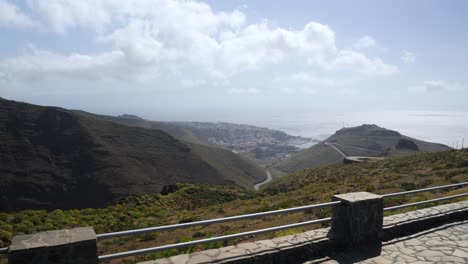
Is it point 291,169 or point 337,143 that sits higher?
point 337,143

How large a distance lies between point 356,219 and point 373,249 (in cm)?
60

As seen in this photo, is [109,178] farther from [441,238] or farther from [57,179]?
[441,238]

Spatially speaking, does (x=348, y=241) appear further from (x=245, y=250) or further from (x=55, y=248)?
(x=55, y=248)

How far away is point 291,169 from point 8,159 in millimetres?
82223

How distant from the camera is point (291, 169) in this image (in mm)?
112438

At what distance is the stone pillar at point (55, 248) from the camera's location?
379cm

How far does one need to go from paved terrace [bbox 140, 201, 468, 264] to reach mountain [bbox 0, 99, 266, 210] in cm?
4532

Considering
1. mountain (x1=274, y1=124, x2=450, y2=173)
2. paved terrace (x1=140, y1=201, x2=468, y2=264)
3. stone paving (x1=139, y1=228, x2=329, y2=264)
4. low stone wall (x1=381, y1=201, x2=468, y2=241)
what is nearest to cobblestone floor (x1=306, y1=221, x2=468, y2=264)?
paved terrace (x1=140, y1=201, x2=468, y2=264)

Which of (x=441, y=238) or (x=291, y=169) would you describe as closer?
(x=441, y=238)

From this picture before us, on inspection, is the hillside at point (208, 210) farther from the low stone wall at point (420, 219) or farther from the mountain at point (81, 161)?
the mountain at point (81, 161)

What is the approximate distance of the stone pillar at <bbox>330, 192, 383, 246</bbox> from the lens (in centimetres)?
607

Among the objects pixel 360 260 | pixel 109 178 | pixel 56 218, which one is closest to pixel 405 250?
pixel 360 260

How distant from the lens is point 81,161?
57156 millimetres

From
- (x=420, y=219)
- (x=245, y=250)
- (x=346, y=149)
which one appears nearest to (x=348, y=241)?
(x=245, y=250)
